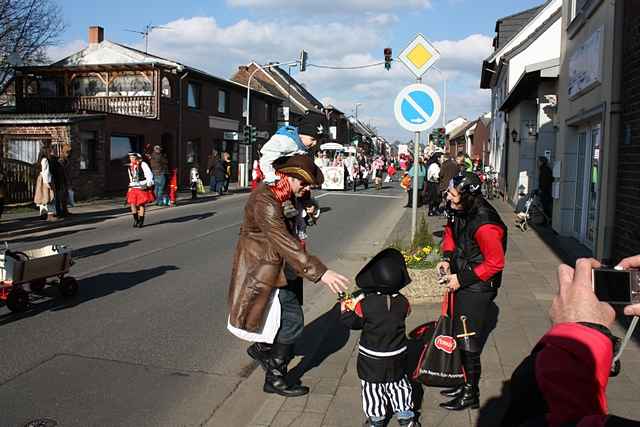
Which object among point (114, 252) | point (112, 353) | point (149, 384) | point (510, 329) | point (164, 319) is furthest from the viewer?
point (114, 252)

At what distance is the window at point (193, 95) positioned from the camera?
3496 centimetres

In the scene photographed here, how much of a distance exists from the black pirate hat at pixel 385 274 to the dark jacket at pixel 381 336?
102mm

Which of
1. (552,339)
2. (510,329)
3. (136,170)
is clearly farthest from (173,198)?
(552,339)

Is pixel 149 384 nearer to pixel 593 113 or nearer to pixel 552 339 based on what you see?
pixel 552 339

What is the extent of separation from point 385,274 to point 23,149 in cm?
2428

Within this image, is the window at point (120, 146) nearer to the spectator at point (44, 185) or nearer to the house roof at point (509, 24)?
the spectator at point (44, 185)

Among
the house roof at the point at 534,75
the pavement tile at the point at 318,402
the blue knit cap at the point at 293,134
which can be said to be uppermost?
the house roof at the point at 534,75

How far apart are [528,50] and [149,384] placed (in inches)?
1056

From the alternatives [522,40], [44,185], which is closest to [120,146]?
[44,185]

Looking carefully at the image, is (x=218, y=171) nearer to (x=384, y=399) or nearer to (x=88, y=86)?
(x=88, y=86)

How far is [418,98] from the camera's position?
8.48m

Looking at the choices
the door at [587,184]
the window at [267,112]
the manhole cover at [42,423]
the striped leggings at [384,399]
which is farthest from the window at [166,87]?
the striped leggings at [384,399]

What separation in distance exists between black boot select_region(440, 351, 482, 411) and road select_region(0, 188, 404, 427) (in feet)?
5.80

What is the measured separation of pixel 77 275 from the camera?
30.7 ft
